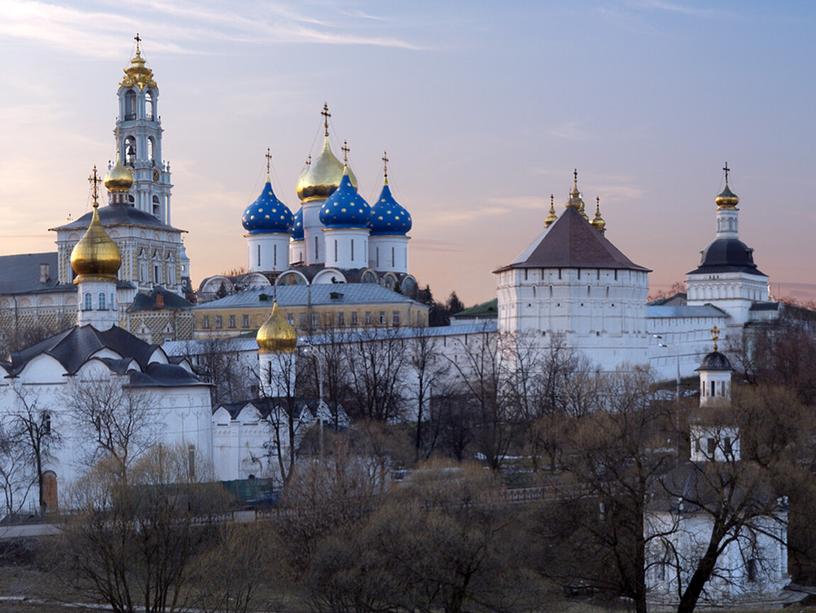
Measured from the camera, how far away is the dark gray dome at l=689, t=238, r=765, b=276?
5881cm

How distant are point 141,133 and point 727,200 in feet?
77.7

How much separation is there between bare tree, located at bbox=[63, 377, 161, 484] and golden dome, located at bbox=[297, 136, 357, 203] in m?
28.2

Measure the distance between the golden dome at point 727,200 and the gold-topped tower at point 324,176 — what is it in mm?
13715

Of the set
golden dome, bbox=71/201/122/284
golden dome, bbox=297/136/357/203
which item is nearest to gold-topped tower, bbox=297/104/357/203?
golden dome, bbox=297/136/357/203

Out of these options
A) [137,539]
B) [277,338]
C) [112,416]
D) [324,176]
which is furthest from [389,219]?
[137,539]

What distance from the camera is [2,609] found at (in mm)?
24109

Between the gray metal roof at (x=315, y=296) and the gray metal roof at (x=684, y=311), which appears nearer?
the gray metal roof at (x=684, y=311)

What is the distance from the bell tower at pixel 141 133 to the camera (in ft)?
219

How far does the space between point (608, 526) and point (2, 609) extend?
30.5 ft

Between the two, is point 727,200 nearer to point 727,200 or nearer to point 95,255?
point 727,200

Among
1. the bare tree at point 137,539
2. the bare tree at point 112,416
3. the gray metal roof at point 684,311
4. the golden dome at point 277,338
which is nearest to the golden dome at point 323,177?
the gray metal roof at point 684,311

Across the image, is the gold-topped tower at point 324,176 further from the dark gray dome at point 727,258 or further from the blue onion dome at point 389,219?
the dark gray dome at point 727,258

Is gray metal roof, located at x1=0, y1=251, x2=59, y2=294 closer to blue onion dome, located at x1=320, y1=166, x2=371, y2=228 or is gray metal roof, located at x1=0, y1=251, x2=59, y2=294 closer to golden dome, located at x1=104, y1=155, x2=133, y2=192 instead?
golden dome, located at x1=104, y1=155, x2=133, y2=192

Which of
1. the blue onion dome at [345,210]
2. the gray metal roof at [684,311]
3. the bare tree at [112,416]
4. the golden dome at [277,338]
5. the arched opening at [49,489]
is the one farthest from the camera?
the blue onion dome at [345,210]
